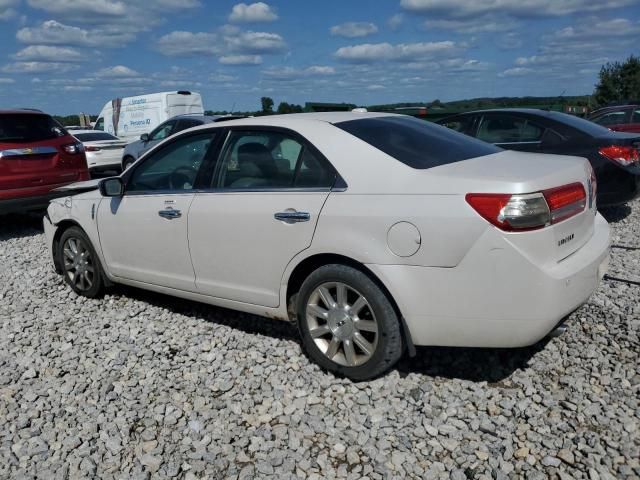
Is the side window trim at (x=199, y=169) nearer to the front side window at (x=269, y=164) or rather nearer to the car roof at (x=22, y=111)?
the front side window at (x=269, y=164)

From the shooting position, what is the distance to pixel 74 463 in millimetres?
2898

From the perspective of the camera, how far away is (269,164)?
12.5ft

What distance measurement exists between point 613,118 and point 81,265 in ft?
38.3

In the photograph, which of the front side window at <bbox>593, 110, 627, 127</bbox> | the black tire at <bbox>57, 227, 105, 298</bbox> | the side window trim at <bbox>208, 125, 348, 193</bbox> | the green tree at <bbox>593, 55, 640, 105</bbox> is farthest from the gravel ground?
the green tree at <bbox>593, 55, 640, 105</bbox>

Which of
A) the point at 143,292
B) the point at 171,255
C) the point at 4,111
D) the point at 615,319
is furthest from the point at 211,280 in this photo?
the point at 4,111

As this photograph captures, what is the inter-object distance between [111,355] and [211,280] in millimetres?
911

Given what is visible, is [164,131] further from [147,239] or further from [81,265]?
[147,239]

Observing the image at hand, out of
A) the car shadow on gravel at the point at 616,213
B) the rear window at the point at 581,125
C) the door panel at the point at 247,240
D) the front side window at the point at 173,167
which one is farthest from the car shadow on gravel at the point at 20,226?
the car shadow on gravel at the point at 616,213

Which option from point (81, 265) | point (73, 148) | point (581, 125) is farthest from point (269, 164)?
point (73, 148)

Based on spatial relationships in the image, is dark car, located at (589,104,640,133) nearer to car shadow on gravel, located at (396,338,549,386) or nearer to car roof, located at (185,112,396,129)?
car roof, located at (185,112,396,129)

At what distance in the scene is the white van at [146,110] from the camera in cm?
1962

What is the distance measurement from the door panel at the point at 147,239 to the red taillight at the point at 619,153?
Result: 547 centimetres

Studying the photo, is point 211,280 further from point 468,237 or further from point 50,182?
point 50,182

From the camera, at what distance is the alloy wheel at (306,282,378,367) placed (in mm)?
3332
